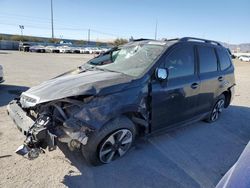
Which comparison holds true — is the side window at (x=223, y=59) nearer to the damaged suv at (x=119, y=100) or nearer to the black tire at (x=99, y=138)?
the damaged suv at (x=119, y=100)

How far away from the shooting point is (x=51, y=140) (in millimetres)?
3037

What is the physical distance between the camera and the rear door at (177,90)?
3.94m

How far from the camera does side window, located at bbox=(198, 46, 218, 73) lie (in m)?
4.89

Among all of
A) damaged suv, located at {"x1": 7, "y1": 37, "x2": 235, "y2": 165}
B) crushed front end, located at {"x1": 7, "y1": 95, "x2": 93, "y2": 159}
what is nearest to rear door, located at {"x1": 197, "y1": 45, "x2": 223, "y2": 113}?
damaged suv, located at {"x1": 7, "y1": 37, "x2": 235, "y2": 165}

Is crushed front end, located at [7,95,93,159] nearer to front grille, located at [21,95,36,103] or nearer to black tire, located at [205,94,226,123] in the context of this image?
front grille, located at [21,95,36,103]

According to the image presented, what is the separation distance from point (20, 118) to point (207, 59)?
3.77 m

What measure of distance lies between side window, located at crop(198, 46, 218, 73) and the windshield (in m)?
1.09

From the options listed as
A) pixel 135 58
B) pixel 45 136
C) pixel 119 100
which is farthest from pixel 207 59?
pixel 45 136

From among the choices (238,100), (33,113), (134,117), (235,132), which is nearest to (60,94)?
(33,113)

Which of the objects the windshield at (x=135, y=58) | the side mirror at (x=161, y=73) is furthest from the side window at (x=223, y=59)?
the side mirror at (x=161, y=73)

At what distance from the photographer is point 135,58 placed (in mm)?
4254

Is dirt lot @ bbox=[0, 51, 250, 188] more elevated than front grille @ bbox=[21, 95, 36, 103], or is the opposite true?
front grille @ bbox=[21, 95, 36, 103]

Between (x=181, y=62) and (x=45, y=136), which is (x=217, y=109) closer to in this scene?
(x=181, y=62)

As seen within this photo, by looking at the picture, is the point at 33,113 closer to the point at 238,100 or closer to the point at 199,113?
the point at 199,113
